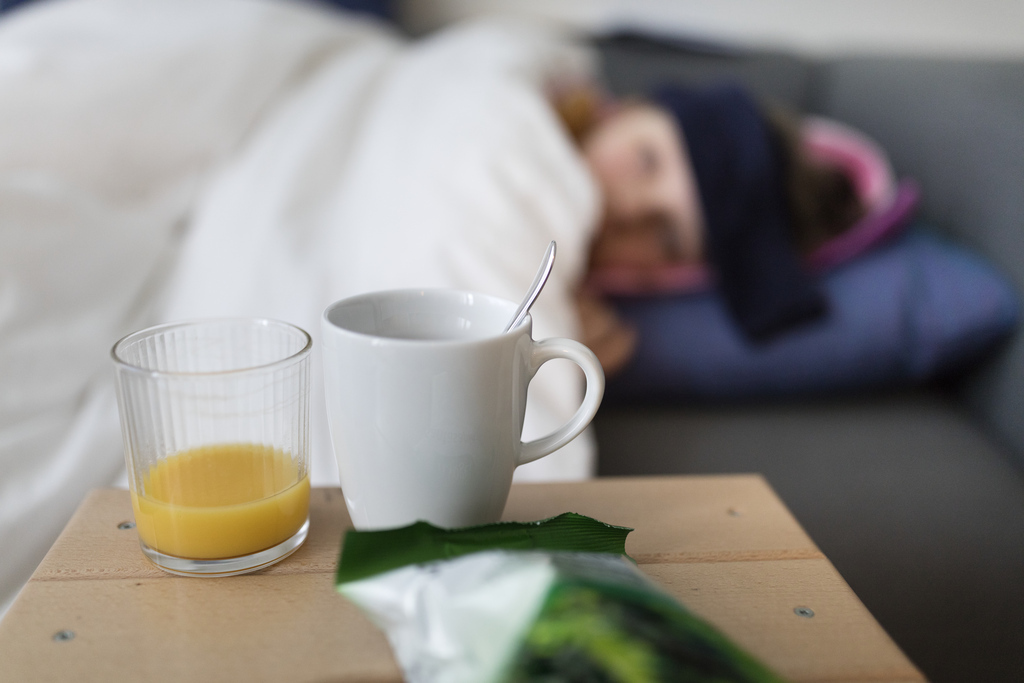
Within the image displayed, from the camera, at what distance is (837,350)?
0.96 metres

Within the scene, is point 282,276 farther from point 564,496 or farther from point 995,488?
point 995,488

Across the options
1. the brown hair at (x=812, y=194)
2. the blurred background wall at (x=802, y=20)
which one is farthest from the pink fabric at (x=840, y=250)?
the blurred background wall at (x=802, y=20)

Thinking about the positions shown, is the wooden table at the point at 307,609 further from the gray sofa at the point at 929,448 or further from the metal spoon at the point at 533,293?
the gray sofa at the point at 929,448

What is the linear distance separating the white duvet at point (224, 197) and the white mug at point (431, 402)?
0.27 m

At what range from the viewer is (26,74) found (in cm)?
92

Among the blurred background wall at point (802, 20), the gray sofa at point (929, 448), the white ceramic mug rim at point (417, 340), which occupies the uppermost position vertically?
the blurred background wall at point (802, 20)

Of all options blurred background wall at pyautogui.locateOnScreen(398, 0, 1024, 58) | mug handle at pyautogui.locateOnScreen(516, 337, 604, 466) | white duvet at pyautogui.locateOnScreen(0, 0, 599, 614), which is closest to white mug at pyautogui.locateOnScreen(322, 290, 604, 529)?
mug handle at pyautogui.locateOnScreen(516, 337, 604, 466)

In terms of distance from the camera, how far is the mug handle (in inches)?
14.6

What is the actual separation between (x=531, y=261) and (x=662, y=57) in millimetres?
959

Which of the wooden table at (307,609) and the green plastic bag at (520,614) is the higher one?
the green plastic bag at (520,614)

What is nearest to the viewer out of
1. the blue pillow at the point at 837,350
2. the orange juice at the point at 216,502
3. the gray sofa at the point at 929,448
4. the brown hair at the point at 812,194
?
the orange juice at the point at 216,502

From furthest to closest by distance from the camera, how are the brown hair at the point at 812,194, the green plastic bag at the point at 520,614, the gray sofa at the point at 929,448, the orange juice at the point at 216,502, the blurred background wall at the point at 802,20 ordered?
the blurred background wall at the point at 802,20 → the brown hair at the point at 812,194 → the gray sofa at the point at 929,448 → the orange juice at the point at 216,502 → the green plastic bag at the point at 520,614

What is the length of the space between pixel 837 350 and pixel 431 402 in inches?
30.3

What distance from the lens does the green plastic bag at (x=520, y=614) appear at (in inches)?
9.6
